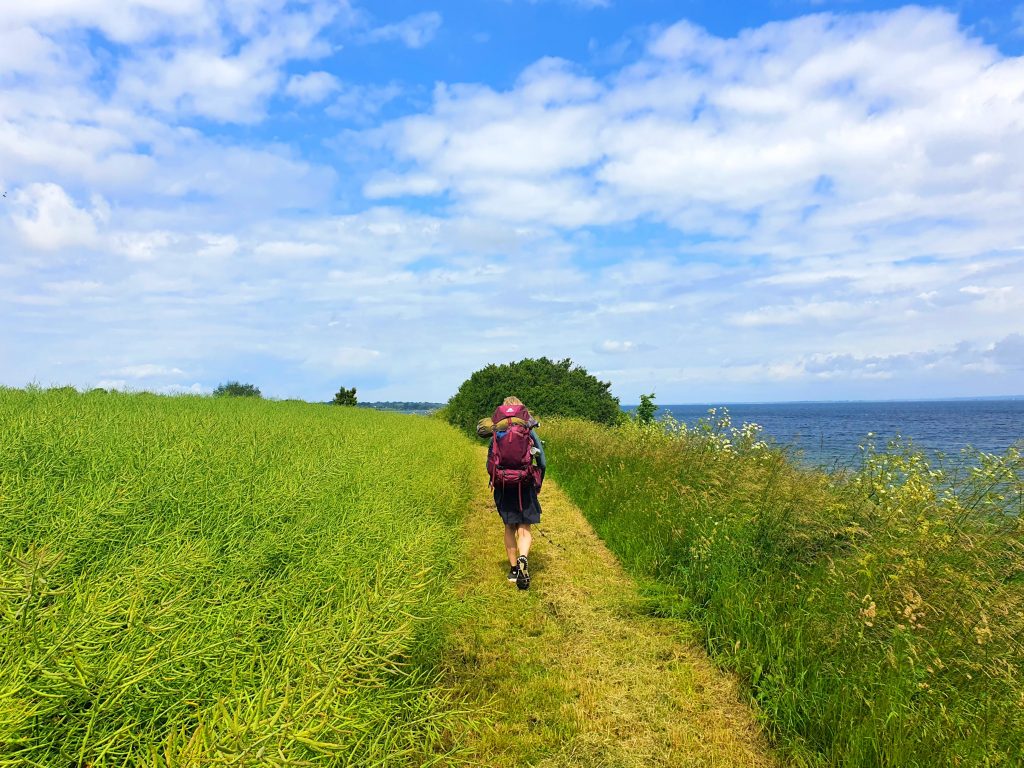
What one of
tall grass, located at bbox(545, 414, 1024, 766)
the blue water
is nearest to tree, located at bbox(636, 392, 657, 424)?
the blue water

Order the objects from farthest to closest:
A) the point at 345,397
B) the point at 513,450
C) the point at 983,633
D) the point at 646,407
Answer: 1. the point at 345,397
2. the point at 646,407
3. the point at 513,450
4. the point at 983,633

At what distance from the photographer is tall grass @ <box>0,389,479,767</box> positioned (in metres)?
1.94

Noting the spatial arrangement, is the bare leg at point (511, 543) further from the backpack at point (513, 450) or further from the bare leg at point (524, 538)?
the backpack at point (513, 450)

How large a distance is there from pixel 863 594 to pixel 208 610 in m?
5.18

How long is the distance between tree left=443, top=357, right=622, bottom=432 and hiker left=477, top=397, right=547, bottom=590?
22.2 meters

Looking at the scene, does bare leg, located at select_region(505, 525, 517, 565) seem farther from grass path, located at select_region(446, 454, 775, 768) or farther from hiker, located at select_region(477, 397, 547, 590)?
grass path, located at select_region(446, 454, 775, 768)

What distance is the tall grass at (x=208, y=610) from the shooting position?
1938 mm

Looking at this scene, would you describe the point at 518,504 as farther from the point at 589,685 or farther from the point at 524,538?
the point at 589,685

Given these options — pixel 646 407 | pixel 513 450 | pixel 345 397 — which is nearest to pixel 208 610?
pixel 513 450

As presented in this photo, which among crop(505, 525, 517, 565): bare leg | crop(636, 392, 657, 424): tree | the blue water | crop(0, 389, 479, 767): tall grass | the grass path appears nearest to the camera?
crop(0, 389, 479, 767): tall grass

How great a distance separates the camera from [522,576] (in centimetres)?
713

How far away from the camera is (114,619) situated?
2.37 meters

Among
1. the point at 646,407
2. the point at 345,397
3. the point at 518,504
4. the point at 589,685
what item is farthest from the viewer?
the point at 345,397

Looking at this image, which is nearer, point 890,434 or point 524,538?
point 524,538
